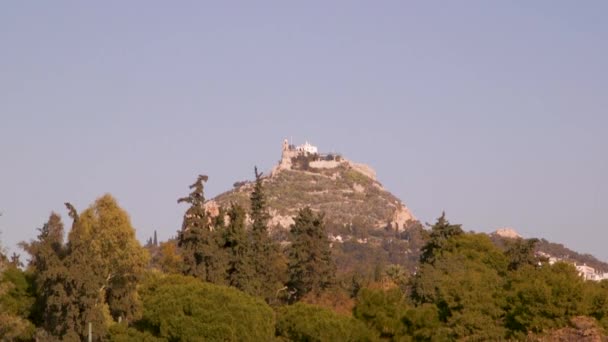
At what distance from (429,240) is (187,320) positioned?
1118 inches

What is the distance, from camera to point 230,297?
6962 cm

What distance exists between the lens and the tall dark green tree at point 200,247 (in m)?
79.4

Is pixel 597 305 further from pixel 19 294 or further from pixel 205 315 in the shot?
pixel 19 294

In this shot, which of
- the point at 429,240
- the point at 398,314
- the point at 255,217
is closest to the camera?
the point at 398,314

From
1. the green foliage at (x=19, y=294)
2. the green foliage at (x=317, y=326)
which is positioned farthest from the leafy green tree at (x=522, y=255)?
the green foliage at (x=19, y=294)


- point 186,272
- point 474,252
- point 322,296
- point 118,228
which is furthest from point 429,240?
point 118,228

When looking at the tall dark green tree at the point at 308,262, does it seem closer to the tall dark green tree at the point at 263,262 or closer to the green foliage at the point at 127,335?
the tall dark green tree at the point at 263,262

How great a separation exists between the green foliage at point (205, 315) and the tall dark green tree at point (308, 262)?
40.6ft

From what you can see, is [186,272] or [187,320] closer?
[187,320]

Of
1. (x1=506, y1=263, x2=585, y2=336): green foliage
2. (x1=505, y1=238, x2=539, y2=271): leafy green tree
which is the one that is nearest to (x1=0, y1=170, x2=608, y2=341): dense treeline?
(x1=506, y1=263, x2=585, y2=336): green foliage

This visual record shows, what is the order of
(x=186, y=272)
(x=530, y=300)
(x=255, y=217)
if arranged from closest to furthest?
(x=530, y=300), (x=186, y=272), (x=255, y=217)

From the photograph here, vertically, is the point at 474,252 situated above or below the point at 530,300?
above

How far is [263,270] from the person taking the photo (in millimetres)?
81375

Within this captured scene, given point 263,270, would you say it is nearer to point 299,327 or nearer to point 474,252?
point 299,327
